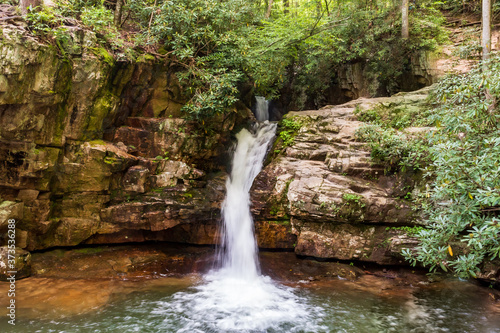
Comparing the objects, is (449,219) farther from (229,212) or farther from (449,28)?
(449,28)

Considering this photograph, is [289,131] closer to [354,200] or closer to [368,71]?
[354,200]

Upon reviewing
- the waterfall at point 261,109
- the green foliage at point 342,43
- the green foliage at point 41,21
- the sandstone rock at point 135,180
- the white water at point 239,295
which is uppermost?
the green foliage at point 342,43

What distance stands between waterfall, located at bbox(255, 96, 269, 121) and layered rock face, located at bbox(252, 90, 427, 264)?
565cm

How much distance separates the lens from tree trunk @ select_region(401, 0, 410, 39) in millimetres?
12625

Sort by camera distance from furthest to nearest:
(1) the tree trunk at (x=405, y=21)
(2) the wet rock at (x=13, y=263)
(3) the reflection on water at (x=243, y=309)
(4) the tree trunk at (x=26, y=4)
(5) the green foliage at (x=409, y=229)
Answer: (1) the tree trunk at (x=405, y=21), (5) the green foliage at (x=409, y=229), (4) the tree trunk at (x=26, y=4), (2) the wet rock at (x=13, y=263), (3) the reflection on water at (x=243, y=309)

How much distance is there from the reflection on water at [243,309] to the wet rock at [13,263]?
0.90 feet

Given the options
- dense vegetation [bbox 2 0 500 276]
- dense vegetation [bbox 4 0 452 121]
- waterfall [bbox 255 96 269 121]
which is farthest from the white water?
waterfall [bbox 255 96 269 121]

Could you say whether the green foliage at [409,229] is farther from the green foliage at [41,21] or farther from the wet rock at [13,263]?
the green foliage at [41,21]

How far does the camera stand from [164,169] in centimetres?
927

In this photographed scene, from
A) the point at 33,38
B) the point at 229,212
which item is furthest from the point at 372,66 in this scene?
the point at 33,38

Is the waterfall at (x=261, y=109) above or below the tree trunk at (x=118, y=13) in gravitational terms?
below

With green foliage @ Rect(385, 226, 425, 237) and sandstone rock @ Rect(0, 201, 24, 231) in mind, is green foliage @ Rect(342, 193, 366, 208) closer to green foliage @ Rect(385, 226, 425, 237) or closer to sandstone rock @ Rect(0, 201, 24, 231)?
green foliage @ Rect(385, 226, 425, 237)

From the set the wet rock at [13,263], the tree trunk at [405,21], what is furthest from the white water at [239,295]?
Answer: the tree trunk at [405,21]

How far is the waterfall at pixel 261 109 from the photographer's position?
15242 mm
